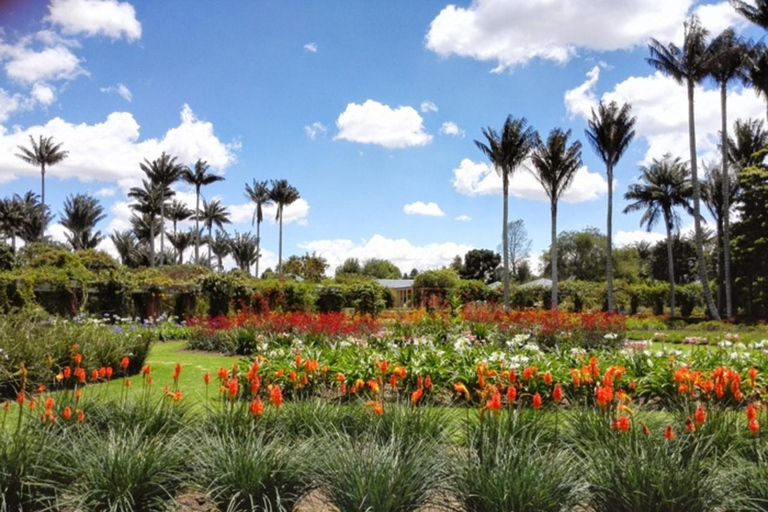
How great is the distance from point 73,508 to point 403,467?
66.5 inches

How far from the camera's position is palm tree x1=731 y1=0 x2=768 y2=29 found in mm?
23672

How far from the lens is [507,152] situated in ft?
94.4

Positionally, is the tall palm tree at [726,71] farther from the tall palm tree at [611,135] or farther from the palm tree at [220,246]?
the palm tree at [220,246]

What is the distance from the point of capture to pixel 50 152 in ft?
160

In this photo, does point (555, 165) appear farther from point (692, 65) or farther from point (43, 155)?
point (43, 155)

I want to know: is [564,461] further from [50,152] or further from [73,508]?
[50,152]

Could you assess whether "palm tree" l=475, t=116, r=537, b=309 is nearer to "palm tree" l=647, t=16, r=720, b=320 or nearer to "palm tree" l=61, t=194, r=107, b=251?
"palm tree" l=647, t=16, r=720, b=320

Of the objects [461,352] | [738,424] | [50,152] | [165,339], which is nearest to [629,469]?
[738,424]

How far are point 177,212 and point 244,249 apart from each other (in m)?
8.35

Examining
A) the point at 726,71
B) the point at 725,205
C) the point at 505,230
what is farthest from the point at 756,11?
the point at 505,230

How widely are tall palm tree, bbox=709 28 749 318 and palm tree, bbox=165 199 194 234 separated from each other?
174ft

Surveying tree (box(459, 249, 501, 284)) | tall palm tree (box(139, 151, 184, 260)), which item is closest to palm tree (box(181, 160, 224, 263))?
tall palm tree (box(139, 151, 184, 260))

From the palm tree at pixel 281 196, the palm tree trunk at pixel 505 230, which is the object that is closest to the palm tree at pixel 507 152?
the palm tree trunk at pixel 505 230

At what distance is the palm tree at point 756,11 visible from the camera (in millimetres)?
23672
